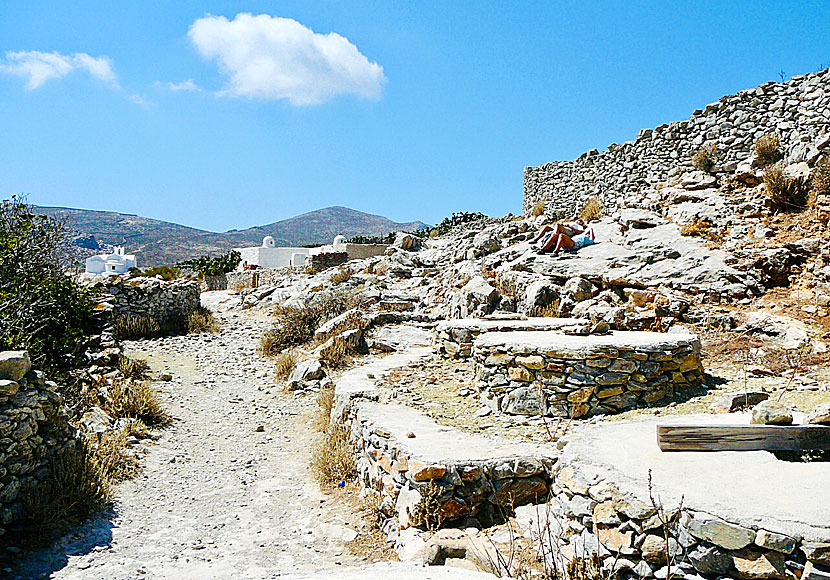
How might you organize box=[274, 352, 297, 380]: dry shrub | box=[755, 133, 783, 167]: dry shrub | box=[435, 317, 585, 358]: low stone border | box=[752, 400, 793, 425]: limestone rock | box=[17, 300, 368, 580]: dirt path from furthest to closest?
box=[755, 133, 783, 167]: dry shrub
box=[274, 352, 297, 380]: dry shrub
box=[435, 317, 585, 358]: low stone border
box=[17, 300, 368, 580]: dirt path
box=[752, 400, 793, 425]: limestone rock

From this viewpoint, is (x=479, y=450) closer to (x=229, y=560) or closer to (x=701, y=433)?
(x=701, y=433)

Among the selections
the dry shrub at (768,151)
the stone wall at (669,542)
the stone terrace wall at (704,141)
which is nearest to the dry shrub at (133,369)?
the stone wall at (669,542)

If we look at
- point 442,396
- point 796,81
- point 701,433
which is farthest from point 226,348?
point 796,81

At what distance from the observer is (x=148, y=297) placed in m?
12.8

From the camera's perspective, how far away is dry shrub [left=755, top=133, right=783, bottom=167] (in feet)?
35.6

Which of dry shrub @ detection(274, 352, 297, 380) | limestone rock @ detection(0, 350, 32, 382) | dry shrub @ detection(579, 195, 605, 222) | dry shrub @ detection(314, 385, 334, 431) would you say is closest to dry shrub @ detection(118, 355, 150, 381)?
dry shrub @ detection(274, 352, 297, 380)

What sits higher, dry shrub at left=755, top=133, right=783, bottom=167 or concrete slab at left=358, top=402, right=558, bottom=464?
dry shrub at left=755, top=133, right=783, bottom=167

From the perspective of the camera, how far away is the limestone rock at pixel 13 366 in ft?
14.8

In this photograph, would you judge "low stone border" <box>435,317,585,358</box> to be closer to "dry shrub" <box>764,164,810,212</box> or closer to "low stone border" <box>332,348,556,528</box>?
"low stone border" <box>332,348,556,528</box>

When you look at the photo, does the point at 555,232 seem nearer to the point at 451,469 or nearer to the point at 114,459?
the point at 451,469

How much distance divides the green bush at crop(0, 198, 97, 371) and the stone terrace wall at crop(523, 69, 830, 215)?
11.7 meters

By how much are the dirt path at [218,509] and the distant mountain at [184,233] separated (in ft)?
173

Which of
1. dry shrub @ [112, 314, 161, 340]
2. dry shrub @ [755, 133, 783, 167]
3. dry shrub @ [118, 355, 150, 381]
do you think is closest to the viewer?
dry shrub @ [118, 355, 150, 381]

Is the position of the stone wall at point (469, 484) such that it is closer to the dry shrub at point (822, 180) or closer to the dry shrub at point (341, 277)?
the dry shrub at point (822, 180)
